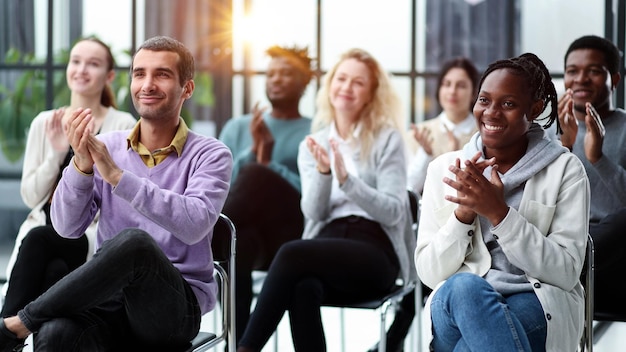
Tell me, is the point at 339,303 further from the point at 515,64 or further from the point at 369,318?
the point at 369,318

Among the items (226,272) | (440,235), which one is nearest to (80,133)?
(226,272)

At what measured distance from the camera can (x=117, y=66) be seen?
16.1 ft

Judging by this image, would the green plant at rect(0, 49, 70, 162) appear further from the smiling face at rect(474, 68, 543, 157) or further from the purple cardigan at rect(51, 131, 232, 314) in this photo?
the smiling face at rect(474, 68, 543, 157)

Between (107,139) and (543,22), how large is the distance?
8.60ft

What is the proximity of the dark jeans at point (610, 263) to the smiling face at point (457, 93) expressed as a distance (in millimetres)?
1291

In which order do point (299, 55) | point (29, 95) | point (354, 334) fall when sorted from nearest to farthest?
point (299, 55)
point (354, 334)
point (29, 95)

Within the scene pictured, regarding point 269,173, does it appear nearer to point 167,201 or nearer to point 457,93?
point 457,93

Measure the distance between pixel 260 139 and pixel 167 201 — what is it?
1.62 meters

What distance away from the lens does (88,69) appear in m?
3.44

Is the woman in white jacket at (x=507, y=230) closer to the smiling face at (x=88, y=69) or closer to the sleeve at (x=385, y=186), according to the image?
the sleeve at (x=385, y=186)

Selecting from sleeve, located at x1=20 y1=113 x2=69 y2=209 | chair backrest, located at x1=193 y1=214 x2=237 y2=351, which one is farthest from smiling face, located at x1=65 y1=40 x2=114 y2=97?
chair backrest, located at x1=193 y1=214 x2=237 y2=351

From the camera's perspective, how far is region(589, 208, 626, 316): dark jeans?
8.71 feet

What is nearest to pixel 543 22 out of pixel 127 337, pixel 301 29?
pixel 301 29

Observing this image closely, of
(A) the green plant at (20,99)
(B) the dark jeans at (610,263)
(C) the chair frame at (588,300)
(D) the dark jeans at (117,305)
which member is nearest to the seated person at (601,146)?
(B) the dark jeans at (610,263)
